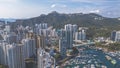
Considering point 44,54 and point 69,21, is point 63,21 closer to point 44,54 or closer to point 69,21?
point 69,21

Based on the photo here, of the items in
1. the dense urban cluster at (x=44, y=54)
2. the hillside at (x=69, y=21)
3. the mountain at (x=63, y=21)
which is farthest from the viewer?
the mountain at (x=63, y=21)

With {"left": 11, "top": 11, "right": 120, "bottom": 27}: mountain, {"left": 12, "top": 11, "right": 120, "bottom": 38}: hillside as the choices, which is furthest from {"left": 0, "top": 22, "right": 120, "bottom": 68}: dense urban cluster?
{"left": 11, "top": 11, "right": 120, "bottom": 27}: mountain

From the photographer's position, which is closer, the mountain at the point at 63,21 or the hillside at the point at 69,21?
the hillside at the point at 69,21

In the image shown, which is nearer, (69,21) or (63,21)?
(69,21)

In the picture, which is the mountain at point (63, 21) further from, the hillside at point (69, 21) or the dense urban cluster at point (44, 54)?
the dense urban cluster at point (44, 54)

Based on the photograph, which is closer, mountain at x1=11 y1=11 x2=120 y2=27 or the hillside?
the hillside

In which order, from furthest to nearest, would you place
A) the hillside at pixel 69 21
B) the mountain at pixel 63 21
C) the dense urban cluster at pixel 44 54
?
1. the mountain at pixel 63 21
2. the hillside at pixel 69 21
3. the dense urban cluster at pixel 44 54

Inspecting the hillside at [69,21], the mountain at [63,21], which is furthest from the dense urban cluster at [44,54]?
the mountain at [63,21]

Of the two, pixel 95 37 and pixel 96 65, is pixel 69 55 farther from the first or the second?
pixel 95 37

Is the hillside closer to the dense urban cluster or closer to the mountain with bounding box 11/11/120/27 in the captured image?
the mountain with bounding box 11/11/120/27

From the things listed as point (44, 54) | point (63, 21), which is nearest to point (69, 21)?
point (63, 21)

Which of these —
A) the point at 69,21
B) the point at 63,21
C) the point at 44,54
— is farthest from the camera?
the point at 63,21
